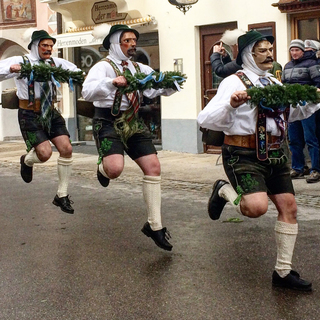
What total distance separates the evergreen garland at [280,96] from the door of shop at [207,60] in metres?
8.92

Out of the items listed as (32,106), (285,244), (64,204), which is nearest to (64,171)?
(64,204)

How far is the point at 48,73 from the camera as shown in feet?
23.5

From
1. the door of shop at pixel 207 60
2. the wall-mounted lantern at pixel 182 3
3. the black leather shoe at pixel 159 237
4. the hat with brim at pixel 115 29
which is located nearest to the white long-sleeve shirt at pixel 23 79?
the hat with brim at pixel 115 29

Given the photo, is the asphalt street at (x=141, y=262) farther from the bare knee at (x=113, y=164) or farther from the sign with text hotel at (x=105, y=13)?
the sign with text hotel at (x=105, y=13)

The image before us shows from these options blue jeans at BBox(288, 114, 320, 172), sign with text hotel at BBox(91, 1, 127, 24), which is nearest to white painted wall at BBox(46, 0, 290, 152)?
sign with text hotel at BBox(91, 1, 127, 24)

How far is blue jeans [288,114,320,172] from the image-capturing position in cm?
977

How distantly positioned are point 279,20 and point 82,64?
6.37 meters

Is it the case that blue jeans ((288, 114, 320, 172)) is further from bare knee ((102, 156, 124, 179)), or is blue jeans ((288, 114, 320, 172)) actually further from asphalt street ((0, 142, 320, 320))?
bare knee ((102, 156, 124, 179))

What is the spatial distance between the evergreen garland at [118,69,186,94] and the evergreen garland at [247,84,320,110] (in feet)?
4.66

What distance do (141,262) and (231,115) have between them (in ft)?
5.09

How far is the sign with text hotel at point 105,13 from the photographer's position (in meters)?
15.5

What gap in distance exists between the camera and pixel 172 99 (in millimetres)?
14414

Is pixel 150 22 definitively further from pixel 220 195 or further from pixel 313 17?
pixel 220 195

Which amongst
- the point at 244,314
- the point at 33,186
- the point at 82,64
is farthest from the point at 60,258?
the point at 82,64
